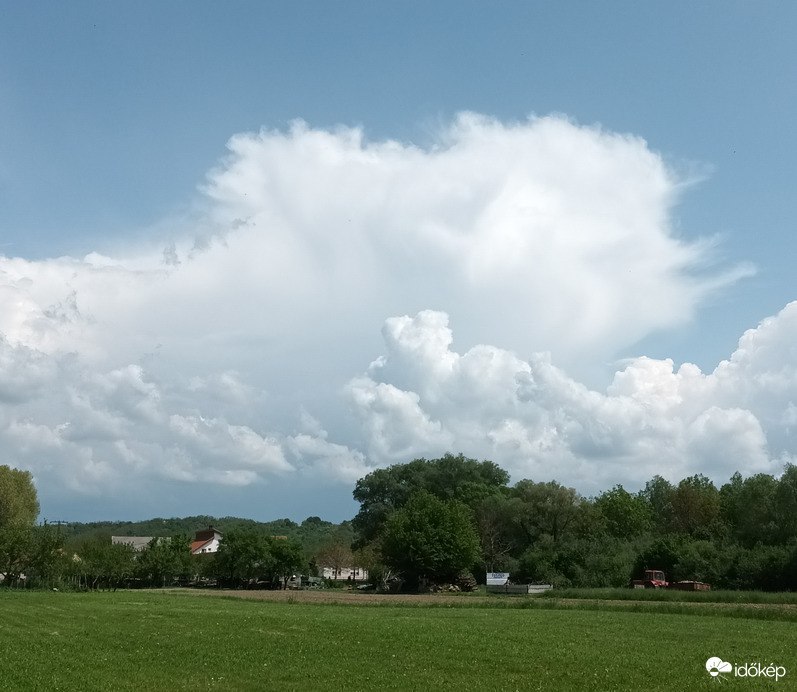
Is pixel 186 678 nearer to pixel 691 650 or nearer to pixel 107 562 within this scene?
pixel 691 650

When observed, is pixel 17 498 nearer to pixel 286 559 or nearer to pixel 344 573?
pixel 286 559

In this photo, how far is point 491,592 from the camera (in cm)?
7981

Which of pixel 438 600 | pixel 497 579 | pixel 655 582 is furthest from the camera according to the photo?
pixel 497 579

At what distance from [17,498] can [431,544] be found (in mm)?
58912

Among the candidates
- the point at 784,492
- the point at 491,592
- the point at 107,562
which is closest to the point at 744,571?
the point at 784,492

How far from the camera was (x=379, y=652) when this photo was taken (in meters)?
23.8

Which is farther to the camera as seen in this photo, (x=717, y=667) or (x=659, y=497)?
(x=659, y=497)

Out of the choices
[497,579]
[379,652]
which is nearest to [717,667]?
[379,652]

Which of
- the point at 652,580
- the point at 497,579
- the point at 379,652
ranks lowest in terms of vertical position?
the point at 497,579

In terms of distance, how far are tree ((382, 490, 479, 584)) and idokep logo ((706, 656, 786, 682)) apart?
63.4 meters

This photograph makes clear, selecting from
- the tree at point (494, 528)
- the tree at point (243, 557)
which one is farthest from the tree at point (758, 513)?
the tree at point (243, 557)

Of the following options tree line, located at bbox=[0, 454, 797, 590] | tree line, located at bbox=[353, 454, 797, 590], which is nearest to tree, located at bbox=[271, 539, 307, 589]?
tree line, located at bbox=[0, 454, 797, 590]

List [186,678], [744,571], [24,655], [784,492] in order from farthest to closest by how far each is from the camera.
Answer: [784,492] → [744,571] → [24,655] → [186,678]

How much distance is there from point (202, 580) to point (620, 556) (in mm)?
64547
